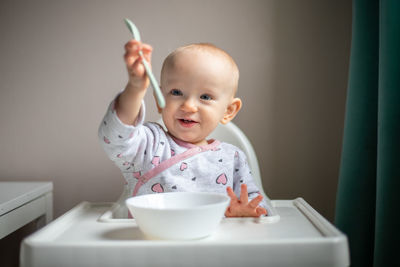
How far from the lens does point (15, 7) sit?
1.39 m

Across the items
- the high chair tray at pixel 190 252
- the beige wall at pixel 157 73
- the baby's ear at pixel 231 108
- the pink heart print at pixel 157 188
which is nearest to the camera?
the high chair tray at pixel 190 252

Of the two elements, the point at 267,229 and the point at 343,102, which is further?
the point at 343,102

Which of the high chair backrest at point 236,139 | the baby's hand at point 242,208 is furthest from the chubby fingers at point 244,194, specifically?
the high chair backrest at point 236,139

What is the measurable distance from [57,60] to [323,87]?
90 centimetres

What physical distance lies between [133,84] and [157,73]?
0.69 metres

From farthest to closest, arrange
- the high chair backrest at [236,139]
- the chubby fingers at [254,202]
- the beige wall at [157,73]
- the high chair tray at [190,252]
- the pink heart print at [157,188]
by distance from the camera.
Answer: the beige wall at [157,73], the high chair backrest at [236,139], the pink heart print at [157,188], the chubby fingers at [254,202], the high chair tray at [190,252]

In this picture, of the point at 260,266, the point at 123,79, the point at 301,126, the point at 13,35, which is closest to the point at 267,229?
the point at 260,266

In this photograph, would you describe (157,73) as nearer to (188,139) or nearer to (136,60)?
(188,139)

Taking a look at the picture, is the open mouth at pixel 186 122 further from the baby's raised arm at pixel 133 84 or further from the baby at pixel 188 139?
the baby's raised arm at pixel 133 84

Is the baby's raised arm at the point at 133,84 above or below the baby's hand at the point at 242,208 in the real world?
above

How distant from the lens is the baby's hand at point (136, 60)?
25.9 inches

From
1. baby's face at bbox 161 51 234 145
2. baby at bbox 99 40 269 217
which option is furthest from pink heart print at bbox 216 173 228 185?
baby's face at bbox 161 51 234 145

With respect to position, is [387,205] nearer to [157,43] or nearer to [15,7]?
[157,43]

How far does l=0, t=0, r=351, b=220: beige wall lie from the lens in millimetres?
1380
